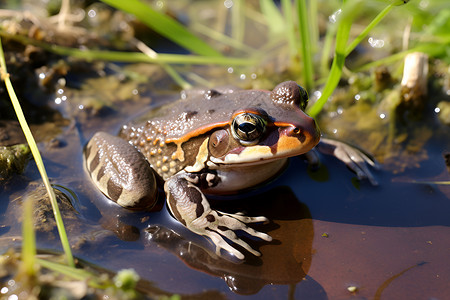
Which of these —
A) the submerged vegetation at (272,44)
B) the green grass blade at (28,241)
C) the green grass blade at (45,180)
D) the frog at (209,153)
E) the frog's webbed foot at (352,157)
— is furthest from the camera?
the submerged vegetation at (272,44)

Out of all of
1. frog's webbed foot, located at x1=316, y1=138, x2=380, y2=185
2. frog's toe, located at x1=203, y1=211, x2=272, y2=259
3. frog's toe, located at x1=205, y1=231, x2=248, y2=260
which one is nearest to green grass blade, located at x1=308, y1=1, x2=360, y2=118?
frog's webbed foot, located at x1=316, y1=138, x2=380, y2=185

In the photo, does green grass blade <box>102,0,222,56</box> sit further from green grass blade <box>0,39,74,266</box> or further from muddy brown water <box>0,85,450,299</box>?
muddy brown water <box>0,85,450,299</box>

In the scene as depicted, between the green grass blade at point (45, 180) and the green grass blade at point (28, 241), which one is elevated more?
the green grass blade at point (28, 241)

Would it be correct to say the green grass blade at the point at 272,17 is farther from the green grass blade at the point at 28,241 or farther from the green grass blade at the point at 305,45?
the green grass blade at the point at 28,241

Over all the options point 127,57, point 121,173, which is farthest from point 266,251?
point 127,57

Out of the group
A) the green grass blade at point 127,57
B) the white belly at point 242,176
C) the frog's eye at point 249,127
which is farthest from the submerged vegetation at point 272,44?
the frog's eye at point 249,127

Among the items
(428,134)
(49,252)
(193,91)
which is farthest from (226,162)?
(428,134)
